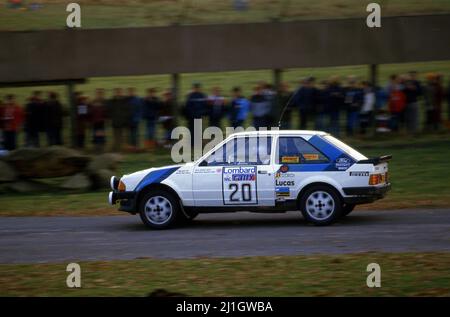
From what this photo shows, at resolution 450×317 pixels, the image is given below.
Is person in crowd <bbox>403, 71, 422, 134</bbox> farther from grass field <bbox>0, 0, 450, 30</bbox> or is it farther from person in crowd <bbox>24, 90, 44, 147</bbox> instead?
person in crowd <bbox>24, 90, 44, 147</bbox>

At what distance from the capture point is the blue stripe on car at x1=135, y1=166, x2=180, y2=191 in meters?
13.8

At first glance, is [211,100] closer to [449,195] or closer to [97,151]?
[97,151]

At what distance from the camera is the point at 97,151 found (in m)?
23.4

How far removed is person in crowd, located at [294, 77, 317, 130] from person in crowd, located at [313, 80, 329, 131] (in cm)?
9

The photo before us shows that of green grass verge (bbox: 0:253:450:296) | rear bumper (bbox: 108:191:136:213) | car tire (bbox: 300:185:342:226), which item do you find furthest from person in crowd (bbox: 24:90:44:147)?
green grass verge (bbox: 0:253:450:296)

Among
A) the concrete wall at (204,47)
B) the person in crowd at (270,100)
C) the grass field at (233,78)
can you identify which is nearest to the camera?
the person in crowd at (270,100)

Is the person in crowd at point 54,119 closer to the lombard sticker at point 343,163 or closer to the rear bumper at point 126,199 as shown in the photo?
the rear bumper at point 126,199

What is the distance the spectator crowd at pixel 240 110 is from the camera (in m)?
22.5

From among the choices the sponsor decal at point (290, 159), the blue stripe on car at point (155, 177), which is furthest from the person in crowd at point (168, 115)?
the sponsor decal at point (290, 159)

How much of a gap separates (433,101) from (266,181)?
1104 cm

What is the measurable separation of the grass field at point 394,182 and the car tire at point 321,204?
8.88 feet

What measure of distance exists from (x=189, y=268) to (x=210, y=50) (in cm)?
1406
